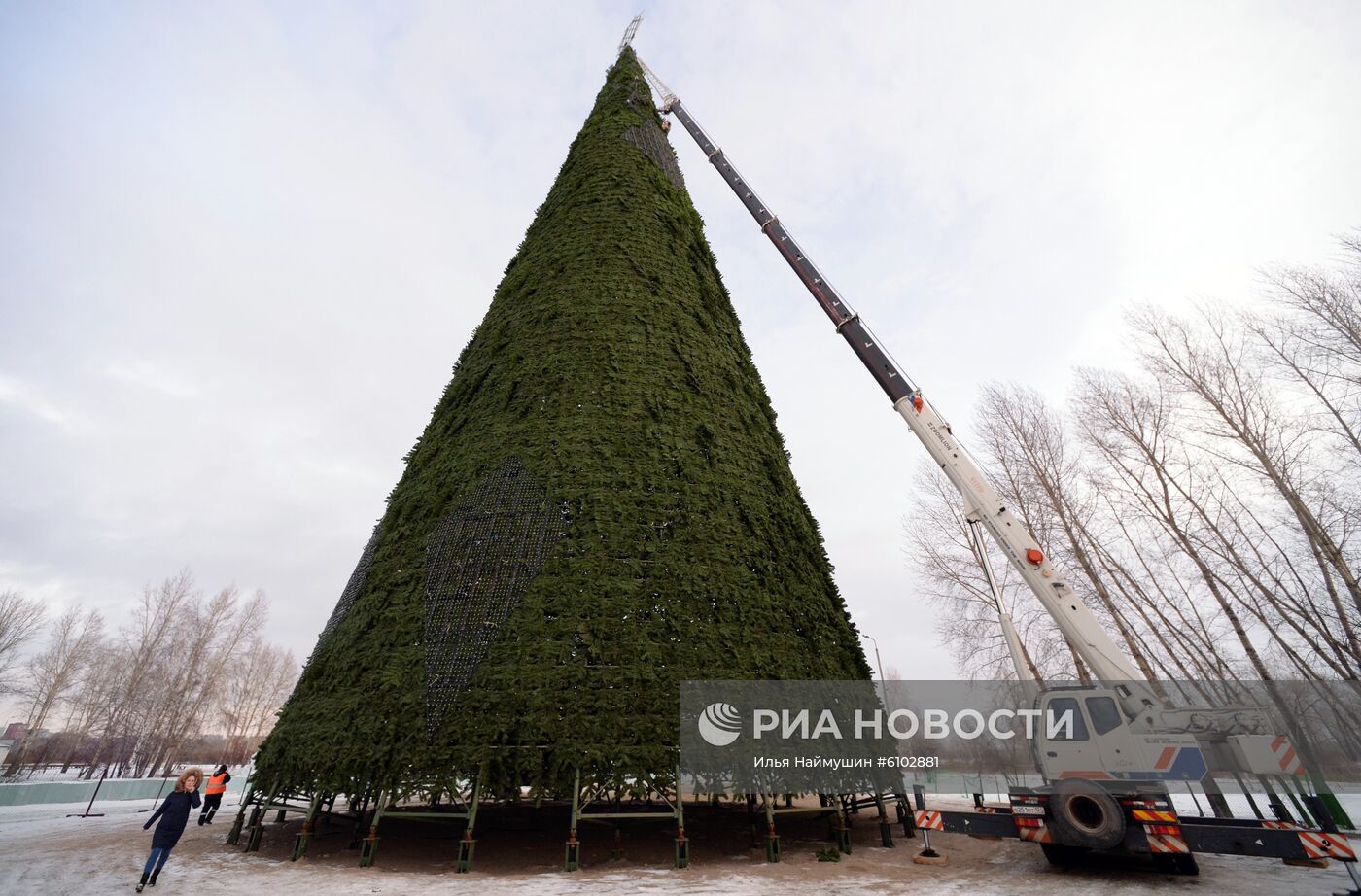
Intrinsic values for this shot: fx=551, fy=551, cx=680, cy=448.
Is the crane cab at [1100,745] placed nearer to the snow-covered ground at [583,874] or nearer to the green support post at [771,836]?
the snow-covered ground at [583,874]

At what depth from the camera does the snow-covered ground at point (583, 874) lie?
6148mm

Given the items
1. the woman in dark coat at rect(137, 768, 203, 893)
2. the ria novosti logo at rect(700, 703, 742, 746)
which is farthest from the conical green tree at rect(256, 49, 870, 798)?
the woman in dark coat at rect(137, 768, 203, 893)

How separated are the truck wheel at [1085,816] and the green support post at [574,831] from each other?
20.7 feet

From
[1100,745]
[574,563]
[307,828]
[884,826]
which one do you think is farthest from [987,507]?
[307,828]

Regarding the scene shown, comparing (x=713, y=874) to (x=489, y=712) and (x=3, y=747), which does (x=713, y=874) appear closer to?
(x=489, y=712)

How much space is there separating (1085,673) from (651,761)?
57.3 ft

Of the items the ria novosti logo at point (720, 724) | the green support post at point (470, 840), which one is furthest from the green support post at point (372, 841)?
the ria novosti logo at point (720, 724)

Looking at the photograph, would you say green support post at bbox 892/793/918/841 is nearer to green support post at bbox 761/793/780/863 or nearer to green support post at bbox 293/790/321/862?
green support post at bbox 761/793/780/863

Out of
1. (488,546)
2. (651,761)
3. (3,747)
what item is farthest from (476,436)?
(3,747)

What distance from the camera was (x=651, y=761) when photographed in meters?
6.88

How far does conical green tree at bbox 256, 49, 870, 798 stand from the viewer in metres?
7.04

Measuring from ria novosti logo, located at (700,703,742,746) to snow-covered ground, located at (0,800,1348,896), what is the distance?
149 centimetres

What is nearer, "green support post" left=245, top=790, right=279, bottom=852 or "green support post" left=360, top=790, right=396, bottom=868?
"green support post" left=360, top=790, right=396, bottom=868

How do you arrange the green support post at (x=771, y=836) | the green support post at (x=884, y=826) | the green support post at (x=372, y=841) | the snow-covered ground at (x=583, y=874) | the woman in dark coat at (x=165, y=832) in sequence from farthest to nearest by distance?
the green support post at (x=884, y=826) < the green support post at (x=771, y=836) < the green support post at (x=372, y=841) < the snow-covered ground at (x=583, y=874) < the woman in dark coat at (x=165, y=832)
